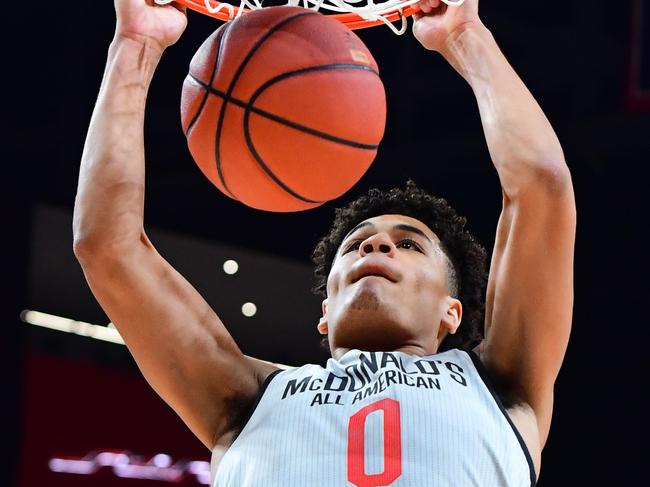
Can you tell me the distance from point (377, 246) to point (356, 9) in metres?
0.55

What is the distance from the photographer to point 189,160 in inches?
255

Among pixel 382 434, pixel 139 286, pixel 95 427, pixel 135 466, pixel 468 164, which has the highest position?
pixel 468 164

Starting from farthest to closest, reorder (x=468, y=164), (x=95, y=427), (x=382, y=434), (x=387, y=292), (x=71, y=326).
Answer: (x=71, y=326), (x=468, y=164), (x=95, y=427), (x=387, y=292), (x=382, y=434)

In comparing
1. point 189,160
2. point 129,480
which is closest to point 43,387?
point 129,480

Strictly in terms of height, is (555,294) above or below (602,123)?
below

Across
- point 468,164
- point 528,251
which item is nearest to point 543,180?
point 528,251

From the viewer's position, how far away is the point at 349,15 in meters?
2.67

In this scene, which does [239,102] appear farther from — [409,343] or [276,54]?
[409,343]

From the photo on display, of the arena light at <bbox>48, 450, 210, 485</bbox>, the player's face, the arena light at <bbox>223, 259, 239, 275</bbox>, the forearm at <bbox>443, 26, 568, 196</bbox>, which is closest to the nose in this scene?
the player's face

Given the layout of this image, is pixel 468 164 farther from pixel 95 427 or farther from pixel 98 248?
pixel 98 248

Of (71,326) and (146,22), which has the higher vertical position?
(146,22)

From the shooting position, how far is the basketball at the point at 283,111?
7.18ft

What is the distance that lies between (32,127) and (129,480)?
233 cm

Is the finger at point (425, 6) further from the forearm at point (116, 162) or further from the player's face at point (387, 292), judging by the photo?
the forearm at point (116, 162)
